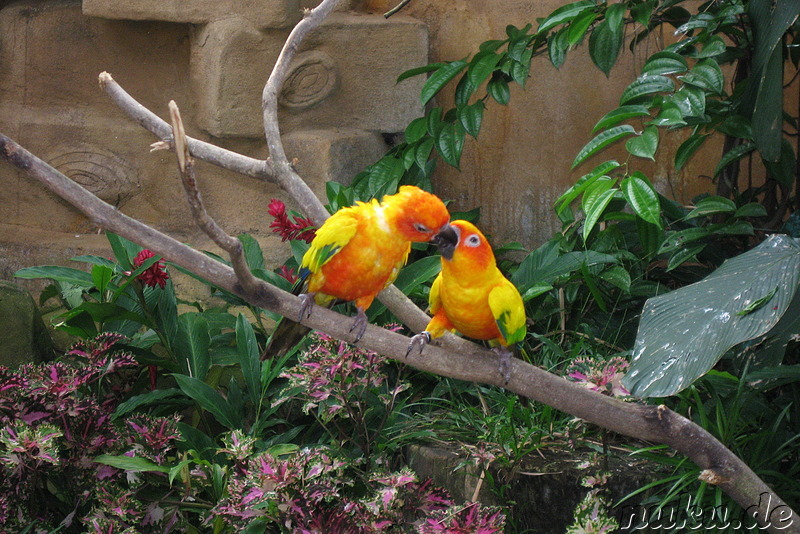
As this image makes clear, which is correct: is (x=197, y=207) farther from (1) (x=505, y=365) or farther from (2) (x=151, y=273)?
(2) (x=151, y=273)

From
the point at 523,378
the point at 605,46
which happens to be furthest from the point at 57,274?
the point at 605,46

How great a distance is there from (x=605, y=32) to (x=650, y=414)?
1646 millimetres

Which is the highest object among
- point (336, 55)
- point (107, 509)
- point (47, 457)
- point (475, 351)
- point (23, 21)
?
point (23, 21)

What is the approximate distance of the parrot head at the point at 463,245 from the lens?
1.92 metres

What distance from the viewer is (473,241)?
76.6 inches

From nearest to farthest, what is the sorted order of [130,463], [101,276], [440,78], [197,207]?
1. [197,207]
2. [130,463]
3. [101,276]
4. [440,78]

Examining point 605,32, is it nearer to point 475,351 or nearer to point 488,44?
point 488,44

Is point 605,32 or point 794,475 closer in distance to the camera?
point 794,475

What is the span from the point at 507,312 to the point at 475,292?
3.9 inches

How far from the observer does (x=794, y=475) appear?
93.9 inches

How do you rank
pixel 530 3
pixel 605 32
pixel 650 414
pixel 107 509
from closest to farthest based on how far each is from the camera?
1. pixel 650 414
2. pixel 107 509
3. pixel 605 32
4. pixel 530 3

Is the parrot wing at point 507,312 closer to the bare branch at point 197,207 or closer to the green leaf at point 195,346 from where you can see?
the bare branch at point 197,207

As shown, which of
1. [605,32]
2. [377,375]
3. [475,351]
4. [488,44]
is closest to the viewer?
[475,351]

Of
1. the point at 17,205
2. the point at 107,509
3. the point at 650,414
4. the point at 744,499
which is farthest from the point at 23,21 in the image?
the point at 744,499
